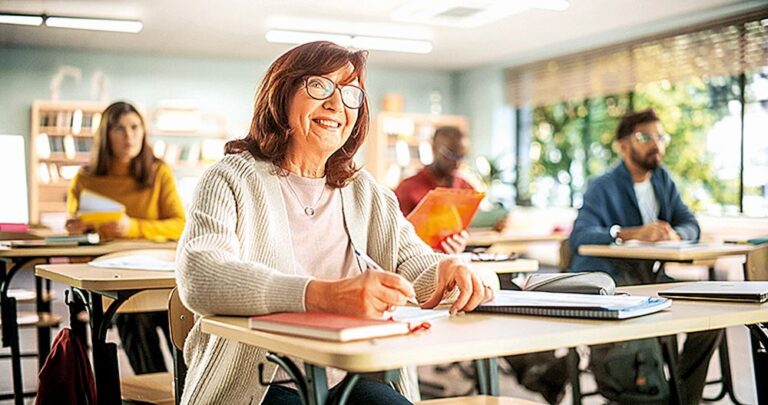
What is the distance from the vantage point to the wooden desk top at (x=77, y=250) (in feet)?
11.2

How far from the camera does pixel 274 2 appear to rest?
7.44 m

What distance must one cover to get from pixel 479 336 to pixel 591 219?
3.25 metres

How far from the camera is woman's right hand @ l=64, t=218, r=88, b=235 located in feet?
12.7

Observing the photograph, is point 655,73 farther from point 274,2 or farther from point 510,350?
point 510,350

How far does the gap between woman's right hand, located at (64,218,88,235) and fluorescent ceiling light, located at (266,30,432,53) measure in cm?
512

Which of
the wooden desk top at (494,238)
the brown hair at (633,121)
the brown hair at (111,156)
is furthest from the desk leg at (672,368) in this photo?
the brown hair at (111,156)

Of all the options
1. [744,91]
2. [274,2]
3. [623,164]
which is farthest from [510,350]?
[744,91]

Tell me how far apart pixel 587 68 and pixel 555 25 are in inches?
44.2

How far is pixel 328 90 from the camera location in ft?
5.86

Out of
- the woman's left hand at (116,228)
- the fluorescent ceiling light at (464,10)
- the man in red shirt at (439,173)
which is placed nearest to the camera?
the woman's left hand at (116,228)

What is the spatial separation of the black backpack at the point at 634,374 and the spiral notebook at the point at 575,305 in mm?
1996

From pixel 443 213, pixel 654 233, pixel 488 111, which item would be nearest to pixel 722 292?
pixel 443 213

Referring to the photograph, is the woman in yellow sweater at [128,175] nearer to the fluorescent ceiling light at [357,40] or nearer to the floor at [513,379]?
the floor at [513,379]

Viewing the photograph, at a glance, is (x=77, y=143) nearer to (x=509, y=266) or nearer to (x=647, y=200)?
(x=647, y=200)
